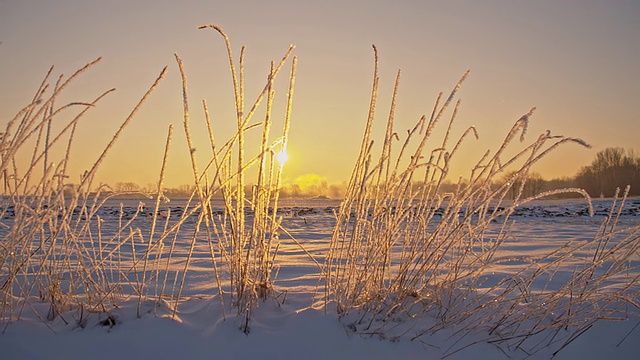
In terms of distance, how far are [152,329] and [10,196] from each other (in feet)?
2.80

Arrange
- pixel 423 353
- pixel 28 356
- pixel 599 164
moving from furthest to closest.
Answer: pixel 599 164
pixel 423 353
pixel 28 356

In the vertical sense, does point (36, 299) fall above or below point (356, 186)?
below

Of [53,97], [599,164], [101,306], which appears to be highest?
[599,164]

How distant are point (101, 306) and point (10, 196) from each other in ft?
2.03

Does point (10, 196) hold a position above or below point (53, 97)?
below

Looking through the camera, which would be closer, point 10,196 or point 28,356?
point 28,356

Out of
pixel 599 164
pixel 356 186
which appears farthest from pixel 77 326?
pixel 599 164

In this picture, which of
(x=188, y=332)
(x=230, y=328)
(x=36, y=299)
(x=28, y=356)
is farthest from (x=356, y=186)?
(x=36, y=299)

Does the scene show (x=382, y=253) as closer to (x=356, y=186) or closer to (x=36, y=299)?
(x=356, y=186)

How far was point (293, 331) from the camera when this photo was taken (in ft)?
6.52

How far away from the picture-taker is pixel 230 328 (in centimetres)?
197

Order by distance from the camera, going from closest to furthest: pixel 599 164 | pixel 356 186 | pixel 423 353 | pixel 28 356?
pixel 28 356 → pixel 423 353 → pixel 356 186 → pixel 599 164

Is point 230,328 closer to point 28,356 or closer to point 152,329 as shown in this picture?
point 152,329

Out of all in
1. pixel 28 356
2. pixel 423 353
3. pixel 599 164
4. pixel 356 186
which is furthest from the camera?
pixel 599 164
